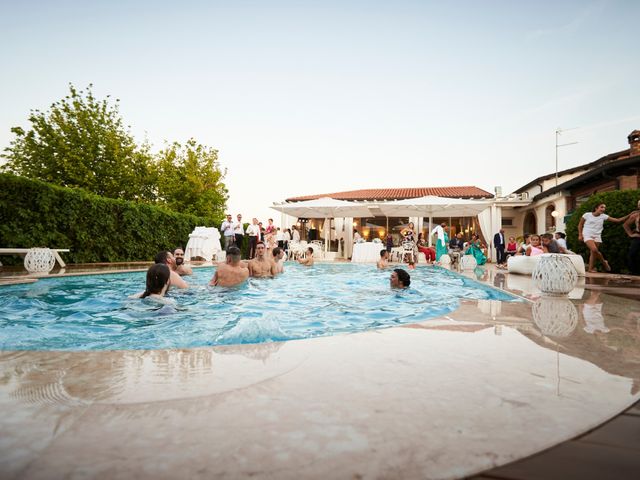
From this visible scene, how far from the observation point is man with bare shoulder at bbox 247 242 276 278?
8.11 m

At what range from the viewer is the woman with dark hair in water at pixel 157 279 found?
431 centimetres

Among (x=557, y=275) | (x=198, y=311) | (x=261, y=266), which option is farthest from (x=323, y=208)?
(x=557, y=275)

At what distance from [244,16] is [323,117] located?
7.25 m

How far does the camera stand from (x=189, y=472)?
Answer: 852 mm

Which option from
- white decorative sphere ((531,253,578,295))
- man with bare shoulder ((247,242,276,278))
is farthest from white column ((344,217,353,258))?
white decorative sphere ((531,253,578,295))

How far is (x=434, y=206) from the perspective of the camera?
15.1 metres

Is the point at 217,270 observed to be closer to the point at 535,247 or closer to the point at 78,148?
the point at 535,247

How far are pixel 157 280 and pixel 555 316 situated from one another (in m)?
4.56

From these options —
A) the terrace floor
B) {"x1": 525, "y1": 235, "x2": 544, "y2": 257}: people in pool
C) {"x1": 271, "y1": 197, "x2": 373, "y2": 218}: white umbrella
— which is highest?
{"x1": 271, "y1": 197, "x2": 373, "y2": 218}: white umbrella

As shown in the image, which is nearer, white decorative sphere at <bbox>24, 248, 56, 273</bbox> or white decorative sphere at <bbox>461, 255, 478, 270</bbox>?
white decorative sphere at <bbox>24, 248, 56, 273</bbox>

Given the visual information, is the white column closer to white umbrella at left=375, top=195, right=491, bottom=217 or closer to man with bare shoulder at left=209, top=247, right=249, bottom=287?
white umbrella at left=375, top=195, right=491, bottom=217

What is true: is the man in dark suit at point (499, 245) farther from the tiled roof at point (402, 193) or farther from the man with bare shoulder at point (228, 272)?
the man with bare shoulder at point (228, 272)

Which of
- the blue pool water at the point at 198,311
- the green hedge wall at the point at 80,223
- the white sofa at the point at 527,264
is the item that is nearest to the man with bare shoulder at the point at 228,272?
the blue pool water at the point at 198,311

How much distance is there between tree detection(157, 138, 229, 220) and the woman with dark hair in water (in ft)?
76.8
